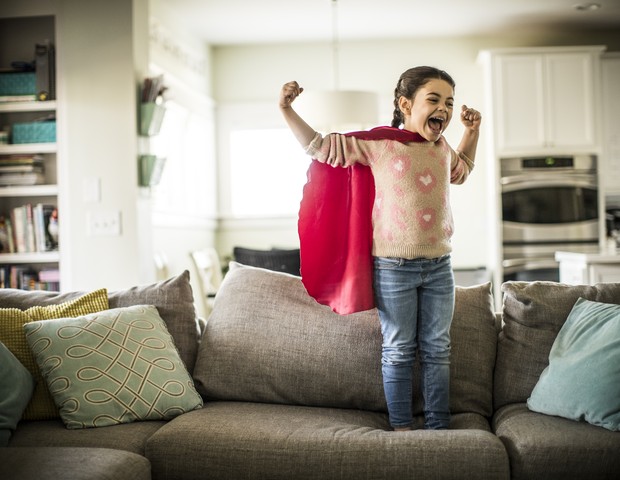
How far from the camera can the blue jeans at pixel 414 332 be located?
215 cm

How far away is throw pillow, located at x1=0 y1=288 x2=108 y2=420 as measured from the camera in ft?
7.20

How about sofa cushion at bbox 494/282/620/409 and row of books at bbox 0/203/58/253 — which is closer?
sofa cushion at bbox 494/282/620/409

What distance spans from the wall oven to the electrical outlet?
3.10 m

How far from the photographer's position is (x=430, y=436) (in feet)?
6.28

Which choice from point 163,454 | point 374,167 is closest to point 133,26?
point 374,167

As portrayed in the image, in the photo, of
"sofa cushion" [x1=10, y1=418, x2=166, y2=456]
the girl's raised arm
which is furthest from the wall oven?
"sofa cushion" [x1=10, y1=418, x2=166, y2=456]

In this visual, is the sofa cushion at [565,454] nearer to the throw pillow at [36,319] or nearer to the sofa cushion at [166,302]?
the sofa cushion at [166,302]

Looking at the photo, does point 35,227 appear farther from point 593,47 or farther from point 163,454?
point 593,47

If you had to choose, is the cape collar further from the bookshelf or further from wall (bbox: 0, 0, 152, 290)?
the bookshelf

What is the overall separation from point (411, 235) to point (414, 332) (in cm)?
29

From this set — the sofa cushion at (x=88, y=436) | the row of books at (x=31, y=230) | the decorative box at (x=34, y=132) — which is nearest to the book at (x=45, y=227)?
the row of books at (x=31, y=230)

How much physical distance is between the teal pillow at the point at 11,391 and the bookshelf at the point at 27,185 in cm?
211

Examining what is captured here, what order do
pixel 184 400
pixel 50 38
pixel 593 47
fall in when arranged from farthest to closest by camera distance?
pixel 593 47
pixel 50 38
pixel 184 400

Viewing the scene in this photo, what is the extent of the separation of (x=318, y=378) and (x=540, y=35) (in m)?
5.01
